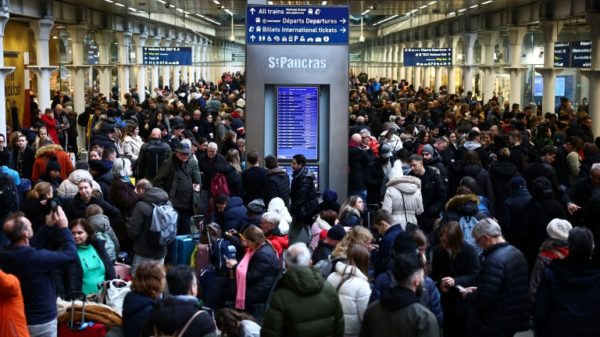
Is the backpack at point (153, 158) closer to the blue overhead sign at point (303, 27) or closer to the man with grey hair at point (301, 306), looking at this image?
the blue overhead sign at point (303, 27)

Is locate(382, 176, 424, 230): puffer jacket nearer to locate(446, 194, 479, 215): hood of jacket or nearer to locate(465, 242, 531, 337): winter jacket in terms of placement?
locate(446, 194, 479, 215): hood of jacket

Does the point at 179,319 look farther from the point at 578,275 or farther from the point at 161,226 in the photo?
the point at 161,226

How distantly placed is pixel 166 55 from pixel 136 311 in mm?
30636

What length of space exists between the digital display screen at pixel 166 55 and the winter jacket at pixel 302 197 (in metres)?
23.4

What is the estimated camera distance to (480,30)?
39688 millimetres

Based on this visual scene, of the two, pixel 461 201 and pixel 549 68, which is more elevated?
pixel 549 68

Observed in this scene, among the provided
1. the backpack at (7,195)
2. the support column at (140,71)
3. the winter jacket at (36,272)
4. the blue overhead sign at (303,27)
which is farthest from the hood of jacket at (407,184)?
the support column at (140,71)

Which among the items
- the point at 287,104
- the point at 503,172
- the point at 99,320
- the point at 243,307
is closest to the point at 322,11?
the point at 287,104

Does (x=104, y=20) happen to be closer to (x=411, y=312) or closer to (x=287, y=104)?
(x=287, y=104)

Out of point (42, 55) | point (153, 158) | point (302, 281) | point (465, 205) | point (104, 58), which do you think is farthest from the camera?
point (104, 58)

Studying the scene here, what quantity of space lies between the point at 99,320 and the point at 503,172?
7.43m

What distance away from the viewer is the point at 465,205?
1089cm

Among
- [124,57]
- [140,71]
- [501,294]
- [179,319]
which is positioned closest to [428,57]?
[124,57]

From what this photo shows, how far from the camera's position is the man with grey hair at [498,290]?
8508mm
